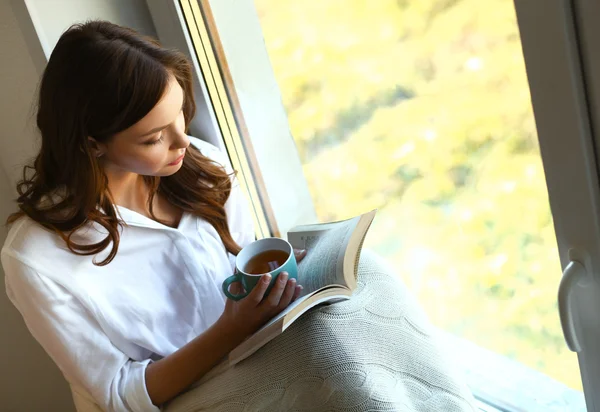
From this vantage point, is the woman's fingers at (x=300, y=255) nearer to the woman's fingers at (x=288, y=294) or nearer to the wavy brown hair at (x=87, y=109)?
the woman's fingers at (x=288, y=294)

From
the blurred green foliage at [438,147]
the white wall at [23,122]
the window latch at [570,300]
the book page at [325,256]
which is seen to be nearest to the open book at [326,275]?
the book page at [325,256]

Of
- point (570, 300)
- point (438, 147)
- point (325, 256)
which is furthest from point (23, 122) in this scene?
point (570, 300)

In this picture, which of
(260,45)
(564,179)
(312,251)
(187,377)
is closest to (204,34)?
(260,45)

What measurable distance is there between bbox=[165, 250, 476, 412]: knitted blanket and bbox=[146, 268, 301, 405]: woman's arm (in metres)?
0.03

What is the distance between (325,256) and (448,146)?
26 cm

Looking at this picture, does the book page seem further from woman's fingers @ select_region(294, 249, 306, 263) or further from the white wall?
the white wall

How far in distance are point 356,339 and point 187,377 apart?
295mm

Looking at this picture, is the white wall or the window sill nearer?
the window sill

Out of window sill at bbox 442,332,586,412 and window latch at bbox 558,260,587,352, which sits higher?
window latch at bbox 558,260,587,352

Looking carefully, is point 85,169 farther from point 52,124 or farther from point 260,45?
point 260,45

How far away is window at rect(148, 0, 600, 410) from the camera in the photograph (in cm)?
71

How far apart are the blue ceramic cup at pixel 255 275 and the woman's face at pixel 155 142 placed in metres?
0.19

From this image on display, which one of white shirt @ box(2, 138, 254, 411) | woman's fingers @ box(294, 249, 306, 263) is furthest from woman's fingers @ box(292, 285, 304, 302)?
white shirt @ box(2, 138, 254, 411)

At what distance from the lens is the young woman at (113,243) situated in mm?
888
